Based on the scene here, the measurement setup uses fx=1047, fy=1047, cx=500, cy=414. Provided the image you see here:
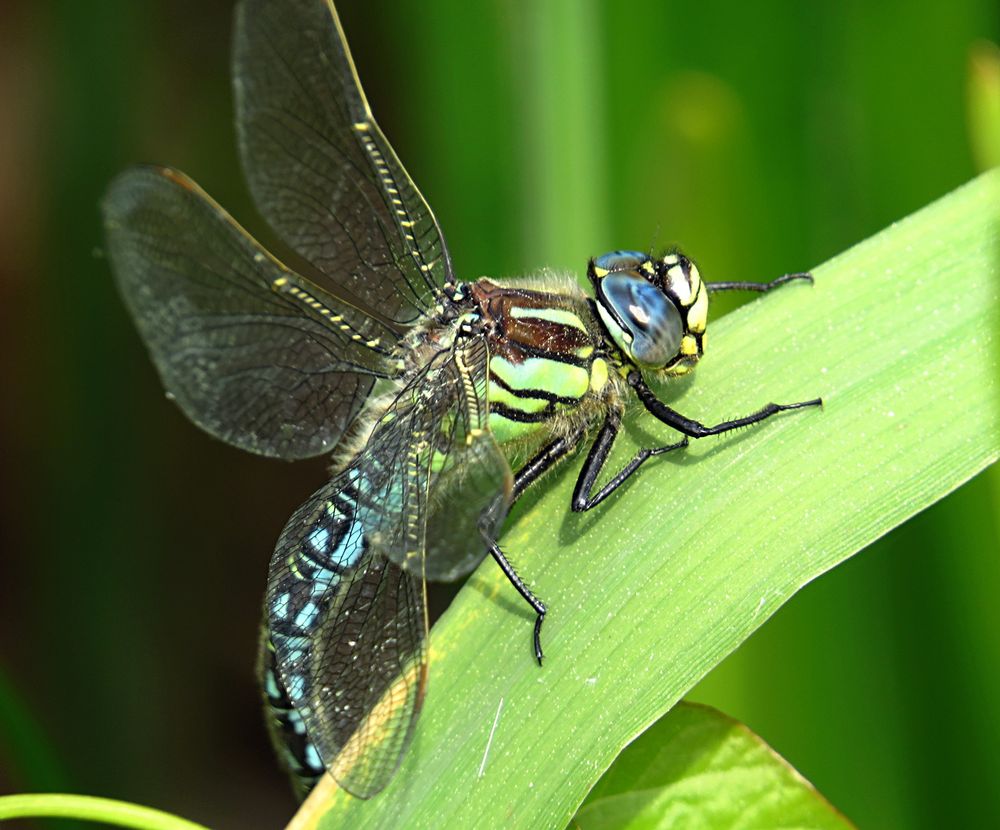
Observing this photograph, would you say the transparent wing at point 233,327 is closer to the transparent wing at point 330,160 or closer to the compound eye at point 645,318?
the transparent wing at point 330,160

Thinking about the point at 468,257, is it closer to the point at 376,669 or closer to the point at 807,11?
the point at 807,11

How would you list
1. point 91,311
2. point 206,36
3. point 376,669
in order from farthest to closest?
1. point 206,36
2. point 91,311
3. point 376,669

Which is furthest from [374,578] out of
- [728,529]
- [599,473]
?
[728,529]

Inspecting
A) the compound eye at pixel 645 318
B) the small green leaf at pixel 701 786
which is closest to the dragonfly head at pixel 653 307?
the compound eye at pixel 645 318

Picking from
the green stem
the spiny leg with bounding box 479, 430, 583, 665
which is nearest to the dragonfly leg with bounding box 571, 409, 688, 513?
the spiny leg with bounding box 479, 430, 583, 665

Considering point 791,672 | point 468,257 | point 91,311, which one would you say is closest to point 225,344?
point 468,257

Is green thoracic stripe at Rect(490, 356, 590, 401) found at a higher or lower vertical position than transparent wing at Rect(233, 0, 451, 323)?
lower

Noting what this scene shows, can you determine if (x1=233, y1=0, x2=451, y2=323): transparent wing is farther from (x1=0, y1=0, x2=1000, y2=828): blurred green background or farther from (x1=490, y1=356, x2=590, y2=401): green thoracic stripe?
(x1=0, y1=0, x2=1000, y2=828): blurred green background
